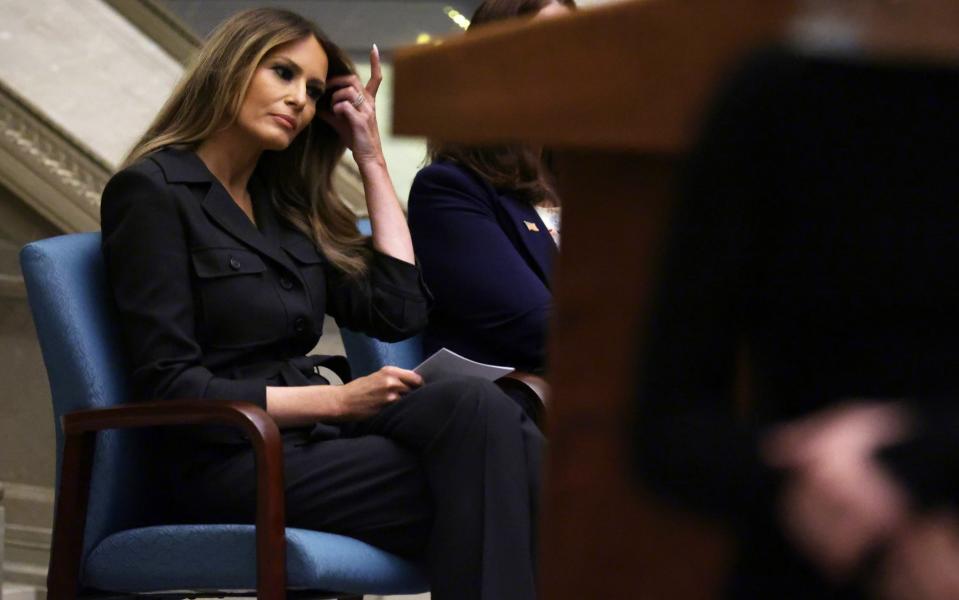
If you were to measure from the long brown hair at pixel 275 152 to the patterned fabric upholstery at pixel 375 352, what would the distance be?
0.15 m

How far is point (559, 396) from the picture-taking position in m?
0.58

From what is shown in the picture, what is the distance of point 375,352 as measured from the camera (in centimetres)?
298

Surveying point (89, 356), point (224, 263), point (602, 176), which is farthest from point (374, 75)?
point (602, 176)

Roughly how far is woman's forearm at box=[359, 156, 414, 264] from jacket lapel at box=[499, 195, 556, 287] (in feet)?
0.72

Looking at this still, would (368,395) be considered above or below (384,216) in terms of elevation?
below

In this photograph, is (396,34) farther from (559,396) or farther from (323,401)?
(559,396)

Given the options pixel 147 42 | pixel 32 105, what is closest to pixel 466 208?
pixel 32 105

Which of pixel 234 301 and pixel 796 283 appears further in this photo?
pixel 234 301

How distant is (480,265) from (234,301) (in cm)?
59

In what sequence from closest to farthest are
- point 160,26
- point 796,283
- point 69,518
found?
point 796,283
point 69,518
point 160,26

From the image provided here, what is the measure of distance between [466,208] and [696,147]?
2.44 meters

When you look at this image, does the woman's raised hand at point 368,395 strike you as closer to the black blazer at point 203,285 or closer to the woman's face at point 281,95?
the black blazer at point 203,285

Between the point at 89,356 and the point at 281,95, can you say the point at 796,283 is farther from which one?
the point at 281,95

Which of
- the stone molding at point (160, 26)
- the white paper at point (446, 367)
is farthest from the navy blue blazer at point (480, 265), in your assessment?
the stone molding at point (160, 26)
